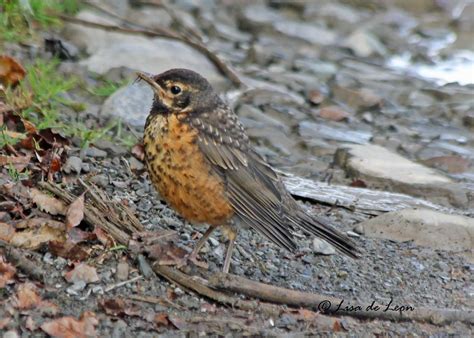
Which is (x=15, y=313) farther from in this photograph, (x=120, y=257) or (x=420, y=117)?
(x=420, y=117)

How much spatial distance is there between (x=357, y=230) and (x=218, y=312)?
177 centimetres

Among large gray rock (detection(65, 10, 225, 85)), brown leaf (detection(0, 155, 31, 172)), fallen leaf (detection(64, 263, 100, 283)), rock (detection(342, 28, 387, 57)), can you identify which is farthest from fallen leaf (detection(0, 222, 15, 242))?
rock (detection(342, 28, 387, 57))

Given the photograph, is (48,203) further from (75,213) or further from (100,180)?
(100,180)

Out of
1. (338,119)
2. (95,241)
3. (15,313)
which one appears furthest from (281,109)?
(15,313)

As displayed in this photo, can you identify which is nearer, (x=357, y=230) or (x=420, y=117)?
(x=357, y=230)

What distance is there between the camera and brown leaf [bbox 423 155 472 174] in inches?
341

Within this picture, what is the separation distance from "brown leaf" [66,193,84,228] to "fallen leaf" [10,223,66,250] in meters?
0.07

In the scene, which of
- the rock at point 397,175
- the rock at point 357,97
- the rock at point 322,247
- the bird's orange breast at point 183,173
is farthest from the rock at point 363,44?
the bird's orange breast at point 183,173

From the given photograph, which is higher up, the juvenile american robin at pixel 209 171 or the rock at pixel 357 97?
the juvenile american robin at pixel 209 171

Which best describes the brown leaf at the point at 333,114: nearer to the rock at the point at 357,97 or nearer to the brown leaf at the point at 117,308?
the rock at the point at 357,97

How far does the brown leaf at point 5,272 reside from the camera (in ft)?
16.9

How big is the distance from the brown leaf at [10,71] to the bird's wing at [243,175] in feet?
7.59

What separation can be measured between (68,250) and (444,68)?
7455mm

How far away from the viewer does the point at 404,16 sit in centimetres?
1405
